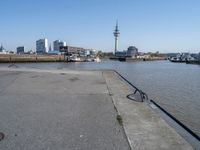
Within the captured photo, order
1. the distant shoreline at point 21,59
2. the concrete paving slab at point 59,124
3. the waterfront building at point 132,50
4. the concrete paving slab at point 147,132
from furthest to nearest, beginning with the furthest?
1. the waterfront building at point 132,50
2. the distant shoreline at point 21,59
3. the concrete paving slab at point 147,132
4. the concrete paving slab at point 59,124

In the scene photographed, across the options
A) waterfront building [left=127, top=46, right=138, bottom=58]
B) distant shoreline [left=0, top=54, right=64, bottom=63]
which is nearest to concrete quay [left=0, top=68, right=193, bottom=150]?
distant shoreline [left=0, top=54, right=64, bottom=63]

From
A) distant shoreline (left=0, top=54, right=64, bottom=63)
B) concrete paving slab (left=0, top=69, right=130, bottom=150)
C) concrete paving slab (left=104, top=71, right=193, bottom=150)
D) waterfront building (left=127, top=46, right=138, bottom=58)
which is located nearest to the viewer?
concrete paving slab (left=0, top=69, right=130, bottom=150)

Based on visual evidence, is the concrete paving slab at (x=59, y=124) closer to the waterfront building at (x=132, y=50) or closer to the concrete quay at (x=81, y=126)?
the concrete quay at (x=81, y=126)

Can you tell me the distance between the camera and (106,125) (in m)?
7.02

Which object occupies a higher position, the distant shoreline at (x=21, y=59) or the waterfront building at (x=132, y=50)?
the waterfront building at (x=132, y=50)

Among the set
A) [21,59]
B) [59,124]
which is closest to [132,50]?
[21,59]

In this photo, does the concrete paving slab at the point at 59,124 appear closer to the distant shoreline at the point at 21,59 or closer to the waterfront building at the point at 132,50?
the distant shoreline at the point at 21,59

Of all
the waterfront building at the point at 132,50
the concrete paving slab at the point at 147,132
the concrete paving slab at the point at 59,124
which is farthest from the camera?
the waterfront building at the point at 132,50

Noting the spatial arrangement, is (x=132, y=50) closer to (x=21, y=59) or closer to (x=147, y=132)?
(x=21, y=59)

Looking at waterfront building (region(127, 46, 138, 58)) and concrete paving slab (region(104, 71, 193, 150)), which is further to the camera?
waterfront building (region(127, 46, 138, 58))

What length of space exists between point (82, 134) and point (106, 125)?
1035 mm

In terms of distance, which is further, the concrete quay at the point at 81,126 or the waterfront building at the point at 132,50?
the waterfront building at the point at 132,50

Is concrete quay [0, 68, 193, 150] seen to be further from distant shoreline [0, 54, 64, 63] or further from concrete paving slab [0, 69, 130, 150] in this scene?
distant shoreline [0, 54, 64, 63]

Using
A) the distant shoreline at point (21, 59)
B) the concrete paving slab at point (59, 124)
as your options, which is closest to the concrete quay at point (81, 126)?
the concrete paving slab at point (59, 124)
